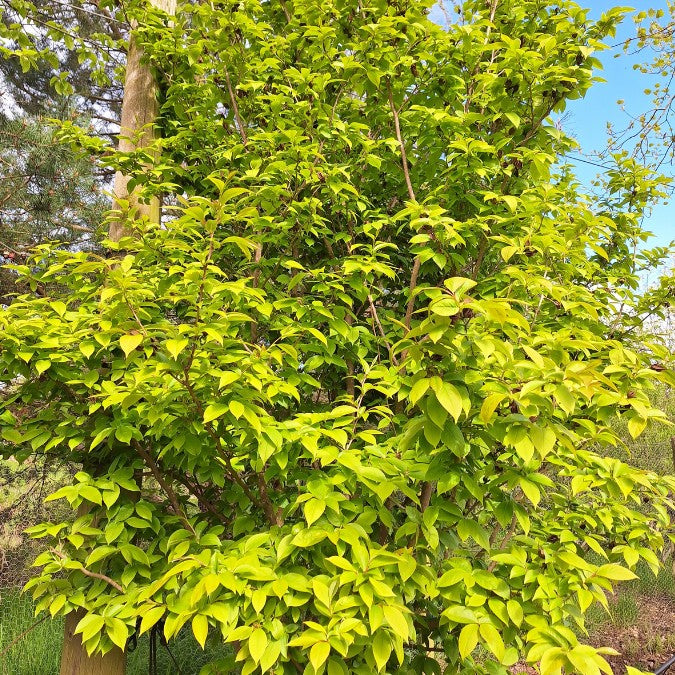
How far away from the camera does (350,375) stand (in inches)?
86.2

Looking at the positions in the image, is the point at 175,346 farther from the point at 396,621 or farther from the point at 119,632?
the point at 119,632

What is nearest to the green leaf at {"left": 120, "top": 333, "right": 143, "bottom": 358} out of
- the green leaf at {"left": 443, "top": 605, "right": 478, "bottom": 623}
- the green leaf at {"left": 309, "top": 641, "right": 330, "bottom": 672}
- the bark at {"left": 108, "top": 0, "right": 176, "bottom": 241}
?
the green leaf at {"left": 309, "top": 641, "right": 330, "bottom": 672}

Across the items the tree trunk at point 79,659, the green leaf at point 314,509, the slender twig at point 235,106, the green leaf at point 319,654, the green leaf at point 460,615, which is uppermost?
the slender twig at point 235,106

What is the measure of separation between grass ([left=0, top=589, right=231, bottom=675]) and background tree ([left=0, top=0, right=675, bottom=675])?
78.0 inches

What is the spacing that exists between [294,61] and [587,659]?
279 centimetres

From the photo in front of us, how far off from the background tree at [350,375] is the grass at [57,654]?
1.98 m

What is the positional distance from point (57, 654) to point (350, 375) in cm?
360

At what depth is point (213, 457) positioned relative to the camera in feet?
6.09

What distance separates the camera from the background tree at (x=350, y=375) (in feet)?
4.36

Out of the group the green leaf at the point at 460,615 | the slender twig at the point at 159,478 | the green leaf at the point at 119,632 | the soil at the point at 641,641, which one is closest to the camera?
the green leaf at the point at 460,615

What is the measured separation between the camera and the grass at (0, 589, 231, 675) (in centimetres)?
357

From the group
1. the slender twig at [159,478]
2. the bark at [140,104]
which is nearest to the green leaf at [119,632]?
the slender twig at [159,478]

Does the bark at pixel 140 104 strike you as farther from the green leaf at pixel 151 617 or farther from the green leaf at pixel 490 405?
the green leaf at pixel 490 405

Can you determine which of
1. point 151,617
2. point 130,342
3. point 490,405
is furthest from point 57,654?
point 490,405
